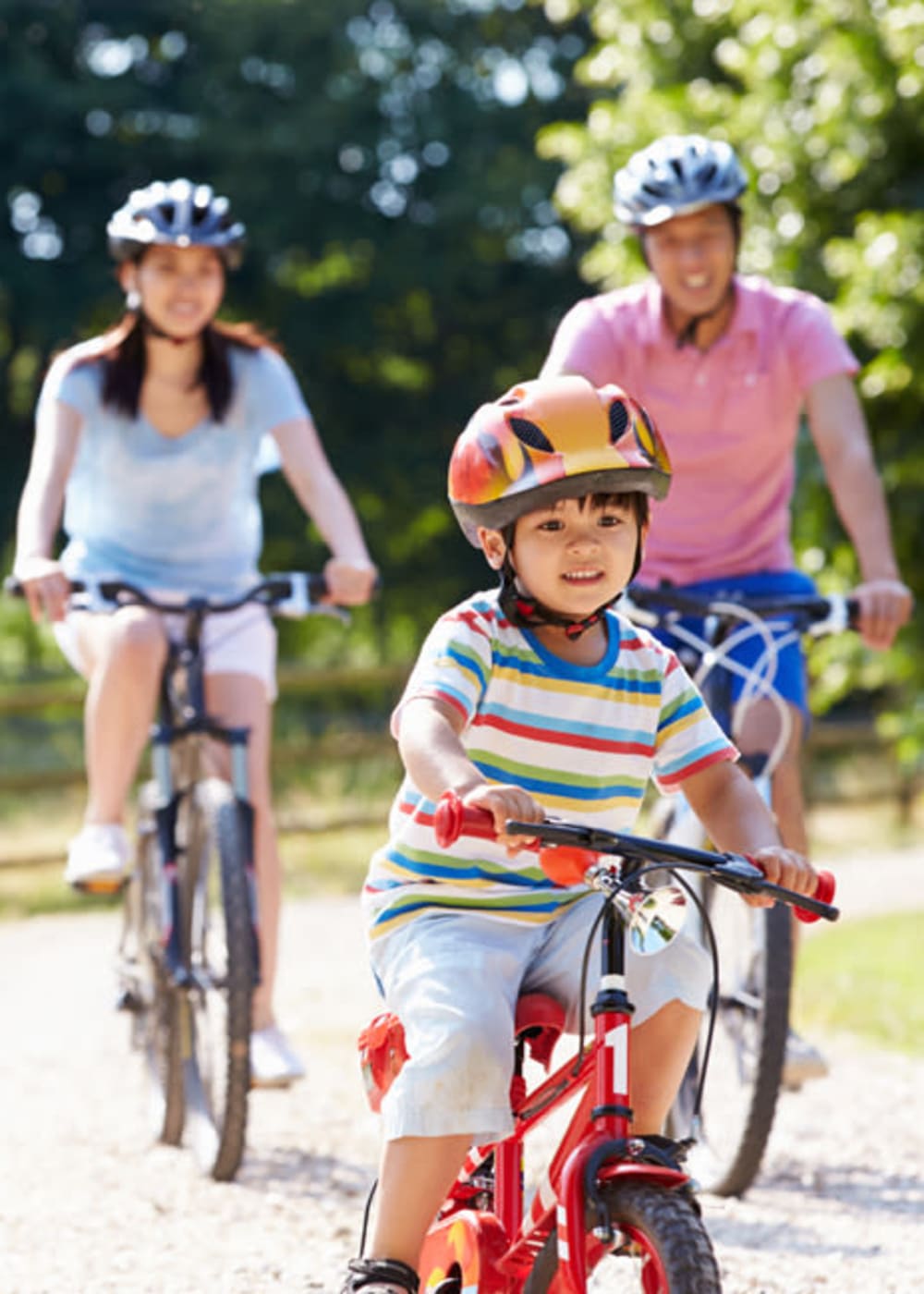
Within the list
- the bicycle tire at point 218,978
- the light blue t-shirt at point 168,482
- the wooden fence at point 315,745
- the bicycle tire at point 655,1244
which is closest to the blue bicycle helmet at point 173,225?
the light blue t-shirt at point 168,482

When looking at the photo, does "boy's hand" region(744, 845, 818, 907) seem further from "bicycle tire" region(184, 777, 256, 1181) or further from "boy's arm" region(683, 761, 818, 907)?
"bicycle tire" region(184, 777, 256, 1181)

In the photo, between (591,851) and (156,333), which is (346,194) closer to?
(156,333)

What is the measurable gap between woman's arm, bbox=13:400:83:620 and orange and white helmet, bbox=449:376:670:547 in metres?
2.10

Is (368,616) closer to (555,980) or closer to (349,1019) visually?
(349,1019)

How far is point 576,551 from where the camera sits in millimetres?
3121

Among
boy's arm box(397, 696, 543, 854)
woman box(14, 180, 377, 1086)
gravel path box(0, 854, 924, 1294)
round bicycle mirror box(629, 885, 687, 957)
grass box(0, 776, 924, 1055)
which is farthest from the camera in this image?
grass box(0, 776, 924, 1055)

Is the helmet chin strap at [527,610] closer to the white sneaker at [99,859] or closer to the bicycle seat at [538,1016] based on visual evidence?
the bicycle seat at [538,1016]

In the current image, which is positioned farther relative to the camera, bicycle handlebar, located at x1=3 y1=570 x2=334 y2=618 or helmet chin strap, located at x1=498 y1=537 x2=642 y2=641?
bicycle handlebar, located at x1=3 y1=570 x2=334 y2=618

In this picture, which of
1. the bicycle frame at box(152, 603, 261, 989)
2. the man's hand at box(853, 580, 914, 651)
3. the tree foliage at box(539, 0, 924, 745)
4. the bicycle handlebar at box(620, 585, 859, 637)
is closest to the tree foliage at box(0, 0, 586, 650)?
the tree foliage at box(539, 0, 924, 745)

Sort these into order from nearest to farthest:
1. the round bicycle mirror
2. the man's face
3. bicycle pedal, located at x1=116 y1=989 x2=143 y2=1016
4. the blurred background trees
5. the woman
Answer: the round bicycle mirror < the man's face < the woman < bicycle pedal, located at x1=116 y1=989 x2=143 y2=1016 < the blurred background trees

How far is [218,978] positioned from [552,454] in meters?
2.24

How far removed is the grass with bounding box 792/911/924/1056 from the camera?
24.5ft

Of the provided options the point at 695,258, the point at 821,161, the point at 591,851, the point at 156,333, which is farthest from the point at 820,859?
the point at 591,851

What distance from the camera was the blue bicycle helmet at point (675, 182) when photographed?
4.97 metres
